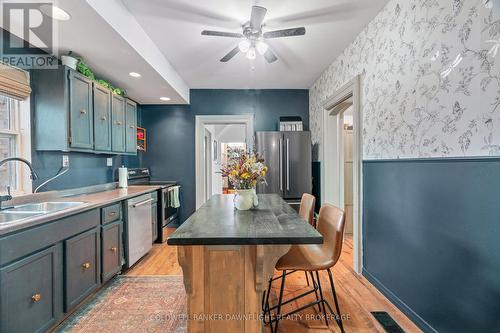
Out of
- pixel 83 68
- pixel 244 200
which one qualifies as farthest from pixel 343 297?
pixel 83 68

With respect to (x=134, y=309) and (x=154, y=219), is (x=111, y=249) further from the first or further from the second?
(x=154, y=219)

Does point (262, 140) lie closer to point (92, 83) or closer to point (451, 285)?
point (92, 83)

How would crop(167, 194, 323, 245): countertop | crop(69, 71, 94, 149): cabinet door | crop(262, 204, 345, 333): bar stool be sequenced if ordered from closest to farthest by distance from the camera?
crop(167, 194, 323, 245): countertop < crop(262, 204, 345, 333): bar stool < crop(69, 71, 94, 149): cabinet door

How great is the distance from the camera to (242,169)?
1.78 m

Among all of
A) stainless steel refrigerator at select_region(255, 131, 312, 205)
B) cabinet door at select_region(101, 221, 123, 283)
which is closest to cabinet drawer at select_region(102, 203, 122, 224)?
cabinet door at select_region(101, 221, 123, 283)

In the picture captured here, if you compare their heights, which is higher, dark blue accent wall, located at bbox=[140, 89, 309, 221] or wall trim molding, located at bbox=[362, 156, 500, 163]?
dark blue accent wall, located at bbox=[140, 89, 309, 221]

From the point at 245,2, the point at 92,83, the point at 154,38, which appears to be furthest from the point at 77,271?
the point at 245,2

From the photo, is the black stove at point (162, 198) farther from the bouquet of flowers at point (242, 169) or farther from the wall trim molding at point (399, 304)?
the wall trim molding at point (399, 304)

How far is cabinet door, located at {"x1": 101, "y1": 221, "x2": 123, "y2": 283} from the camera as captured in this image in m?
2.32

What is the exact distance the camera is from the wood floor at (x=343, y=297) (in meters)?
1.84

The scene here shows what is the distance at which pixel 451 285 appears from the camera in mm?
1517

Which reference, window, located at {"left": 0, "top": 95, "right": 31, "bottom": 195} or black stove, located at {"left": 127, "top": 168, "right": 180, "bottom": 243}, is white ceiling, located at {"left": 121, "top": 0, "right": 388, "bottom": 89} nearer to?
window, located at {"left": 0, "top": 95, "right": 31, "bottom": 195}

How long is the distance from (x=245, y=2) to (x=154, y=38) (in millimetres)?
1168

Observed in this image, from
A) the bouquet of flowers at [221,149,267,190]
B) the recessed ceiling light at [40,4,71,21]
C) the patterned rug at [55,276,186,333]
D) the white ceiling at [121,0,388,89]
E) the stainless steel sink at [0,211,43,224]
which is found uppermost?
the white ceiling at [121,0,388,89]
